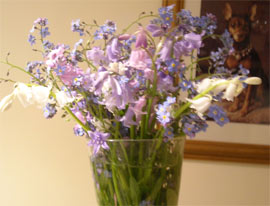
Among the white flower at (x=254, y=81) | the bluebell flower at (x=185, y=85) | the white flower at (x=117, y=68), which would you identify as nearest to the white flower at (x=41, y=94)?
the white flower at (x=117, y=68)

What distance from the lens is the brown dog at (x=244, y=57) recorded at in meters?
1.16

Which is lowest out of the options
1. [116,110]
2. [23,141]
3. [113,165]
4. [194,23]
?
[23,141]

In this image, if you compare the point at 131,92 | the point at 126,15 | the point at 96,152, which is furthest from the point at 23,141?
the point at 131,92

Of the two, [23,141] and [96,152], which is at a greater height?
[96,152]

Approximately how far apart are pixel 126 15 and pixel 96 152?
27.2 inches

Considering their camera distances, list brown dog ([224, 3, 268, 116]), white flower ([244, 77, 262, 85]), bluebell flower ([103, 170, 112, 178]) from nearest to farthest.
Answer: white flower ([244, 77, 262, 85])
bluebell flower ([103, 170, 112, 178])
brown dog ([224, 3, 268, 116])

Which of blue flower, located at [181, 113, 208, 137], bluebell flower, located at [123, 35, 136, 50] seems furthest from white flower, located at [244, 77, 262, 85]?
bluebell flower, located at [123, 35, 136, 50]

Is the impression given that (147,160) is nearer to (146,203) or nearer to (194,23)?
(146,203)

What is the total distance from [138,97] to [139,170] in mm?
135

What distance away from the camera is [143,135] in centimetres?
62

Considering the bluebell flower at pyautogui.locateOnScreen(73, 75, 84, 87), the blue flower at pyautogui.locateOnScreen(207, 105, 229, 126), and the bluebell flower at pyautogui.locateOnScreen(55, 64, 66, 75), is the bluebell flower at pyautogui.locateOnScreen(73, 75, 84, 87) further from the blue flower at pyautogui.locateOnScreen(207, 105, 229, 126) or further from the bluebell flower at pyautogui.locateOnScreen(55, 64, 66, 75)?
the blue flower at pyautogui.locateOnScreen(207, 105, 229, 126)

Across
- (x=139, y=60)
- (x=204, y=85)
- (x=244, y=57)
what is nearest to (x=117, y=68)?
(x=139, y=60)

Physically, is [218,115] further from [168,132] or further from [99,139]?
[99,139]

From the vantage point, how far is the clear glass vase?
0.61m
